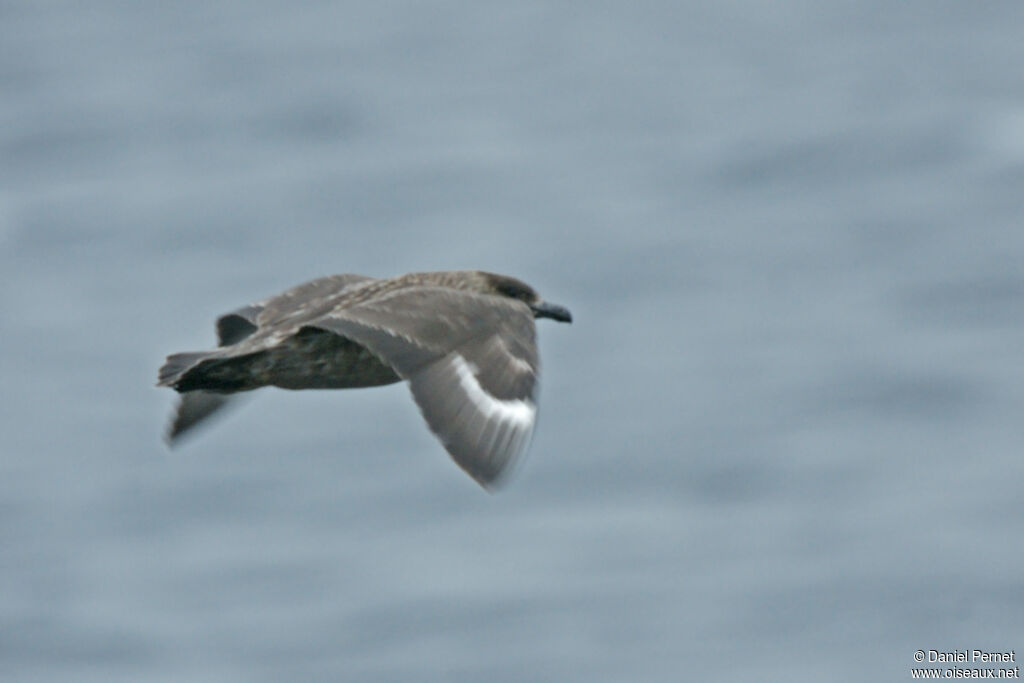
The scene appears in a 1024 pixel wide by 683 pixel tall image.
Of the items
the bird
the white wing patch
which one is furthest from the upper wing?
the white wing patch

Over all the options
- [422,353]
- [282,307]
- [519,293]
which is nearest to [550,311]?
[519,293]

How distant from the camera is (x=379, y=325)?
24.5 ft

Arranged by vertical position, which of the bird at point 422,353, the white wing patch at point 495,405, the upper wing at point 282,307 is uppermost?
the upper wing at point 282,307

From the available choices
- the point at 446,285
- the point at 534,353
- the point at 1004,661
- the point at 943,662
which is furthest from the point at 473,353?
the point at 1004,661

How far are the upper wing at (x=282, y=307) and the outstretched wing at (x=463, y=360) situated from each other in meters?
0.49

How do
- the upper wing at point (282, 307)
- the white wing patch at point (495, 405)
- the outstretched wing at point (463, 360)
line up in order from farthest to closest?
the upper wing at point (282, 307), the white wing patch at point (495, 405), the outstretched wing at point (463, 360)

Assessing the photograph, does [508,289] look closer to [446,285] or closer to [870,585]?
[446,285]

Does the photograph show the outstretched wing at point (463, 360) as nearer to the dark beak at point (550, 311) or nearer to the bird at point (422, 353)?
the bird at point (422, 353)

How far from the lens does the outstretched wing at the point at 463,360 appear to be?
7074 mm

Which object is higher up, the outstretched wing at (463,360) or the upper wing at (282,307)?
the upper wing at (282,307)

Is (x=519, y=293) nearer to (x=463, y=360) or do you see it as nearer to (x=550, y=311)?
(x=550, y=311)

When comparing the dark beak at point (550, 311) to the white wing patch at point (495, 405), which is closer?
the white wing patch at point (495, 405)

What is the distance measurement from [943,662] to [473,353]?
1493 centimetres

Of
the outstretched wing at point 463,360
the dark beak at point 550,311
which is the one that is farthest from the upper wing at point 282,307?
the dark beak at point 550,311
